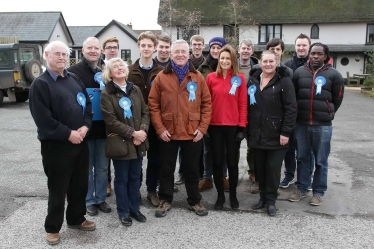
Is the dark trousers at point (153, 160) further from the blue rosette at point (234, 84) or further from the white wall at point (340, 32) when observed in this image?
the white wall at point (340, 32)

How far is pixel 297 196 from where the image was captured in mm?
4938

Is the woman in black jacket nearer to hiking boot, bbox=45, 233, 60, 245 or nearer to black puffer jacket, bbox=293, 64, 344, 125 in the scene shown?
black puffer jacket, bbox=293, 64, 344, 125

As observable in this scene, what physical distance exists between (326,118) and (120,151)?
8.27 feet

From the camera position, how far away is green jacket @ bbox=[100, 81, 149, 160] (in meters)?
3.91

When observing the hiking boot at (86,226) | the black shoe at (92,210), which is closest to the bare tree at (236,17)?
the black shoe at (92,210)

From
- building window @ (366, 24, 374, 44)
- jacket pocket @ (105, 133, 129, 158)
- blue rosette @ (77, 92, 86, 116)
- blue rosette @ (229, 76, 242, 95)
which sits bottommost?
jacket pocket @ (105, 133, 129, 158)

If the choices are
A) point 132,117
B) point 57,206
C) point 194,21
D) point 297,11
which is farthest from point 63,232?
point 297,11

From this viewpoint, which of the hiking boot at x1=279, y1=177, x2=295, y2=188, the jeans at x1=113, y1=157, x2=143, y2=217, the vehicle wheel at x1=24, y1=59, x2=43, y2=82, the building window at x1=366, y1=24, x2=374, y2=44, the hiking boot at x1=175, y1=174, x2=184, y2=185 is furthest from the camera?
the building window at x1=366, y1=24, x2=374, y2=44

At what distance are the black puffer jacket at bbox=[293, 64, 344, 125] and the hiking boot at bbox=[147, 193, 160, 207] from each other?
211 centimetres

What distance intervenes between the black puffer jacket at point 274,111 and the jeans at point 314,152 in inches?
20.3

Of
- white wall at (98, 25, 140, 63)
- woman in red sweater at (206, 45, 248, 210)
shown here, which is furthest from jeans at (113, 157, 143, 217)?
white wall at (98, 25, 140, 63)

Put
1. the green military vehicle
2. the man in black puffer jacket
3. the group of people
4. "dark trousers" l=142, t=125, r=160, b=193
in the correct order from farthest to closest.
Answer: the green military vehicle < "dark trousers" l=142, t=125, r=160, b=193 < the man in black puffer jacket < the group of people

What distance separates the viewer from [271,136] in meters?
4.36

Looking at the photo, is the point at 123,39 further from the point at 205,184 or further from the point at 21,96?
the point at 205,184
